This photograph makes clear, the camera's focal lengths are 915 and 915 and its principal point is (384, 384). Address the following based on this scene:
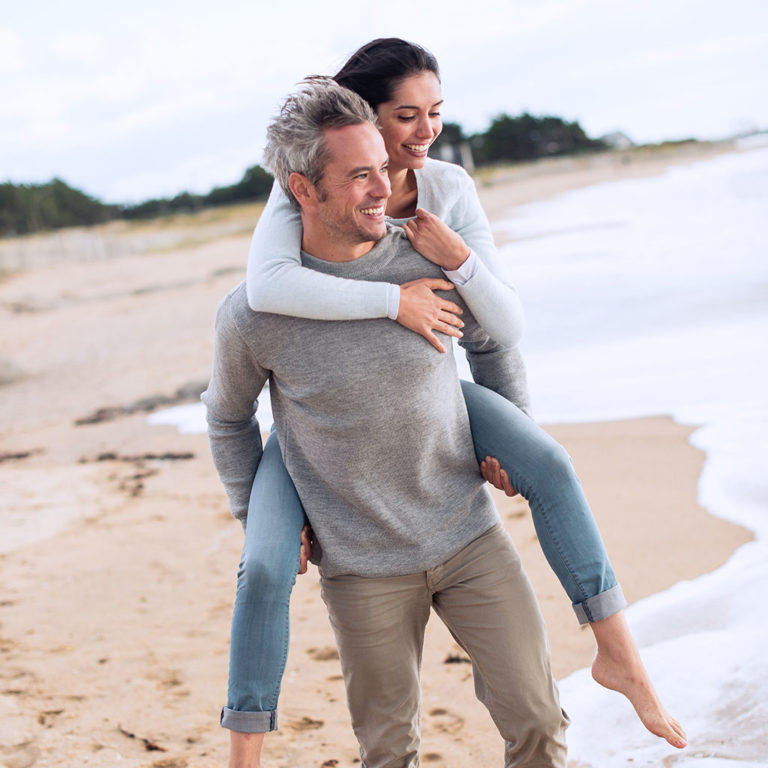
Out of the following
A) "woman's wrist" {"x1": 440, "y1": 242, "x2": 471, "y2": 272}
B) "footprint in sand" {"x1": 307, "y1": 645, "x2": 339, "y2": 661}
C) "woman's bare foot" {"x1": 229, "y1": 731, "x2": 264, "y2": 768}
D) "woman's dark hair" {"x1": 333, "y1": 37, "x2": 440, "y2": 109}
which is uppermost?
"woman's dark hair" {"x1": 333, "y1": 37, "x2": 440, "y2": 109}

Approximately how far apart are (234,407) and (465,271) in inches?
26.7

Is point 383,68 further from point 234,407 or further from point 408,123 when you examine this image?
point 234,407

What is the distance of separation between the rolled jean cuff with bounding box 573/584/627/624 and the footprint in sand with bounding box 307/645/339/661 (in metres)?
1.87

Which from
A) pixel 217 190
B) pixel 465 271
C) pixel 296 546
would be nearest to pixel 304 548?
pixel 296 546

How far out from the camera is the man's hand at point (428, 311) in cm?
217

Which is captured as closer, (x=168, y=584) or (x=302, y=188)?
(x=302, y=188)

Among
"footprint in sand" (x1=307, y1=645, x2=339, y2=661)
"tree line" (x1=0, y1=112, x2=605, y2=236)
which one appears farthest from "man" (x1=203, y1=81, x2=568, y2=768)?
"tree line" (x1=0, y1=112, x2=605, y2=236)

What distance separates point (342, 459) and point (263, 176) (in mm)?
50538

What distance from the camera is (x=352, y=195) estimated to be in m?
2.15

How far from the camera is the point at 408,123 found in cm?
258

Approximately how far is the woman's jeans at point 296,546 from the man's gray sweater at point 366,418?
7 cm

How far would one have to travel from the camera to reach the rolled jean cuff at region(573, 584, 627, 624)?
221 centimetres

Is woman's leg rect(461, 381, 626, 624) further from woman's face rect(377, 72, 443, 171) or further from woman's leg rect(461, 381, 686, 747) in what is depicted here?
woman's face rect(377, 72, 443, 171)

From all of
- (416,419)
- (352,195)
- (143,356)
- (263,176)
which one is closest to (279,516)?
(416,419)
